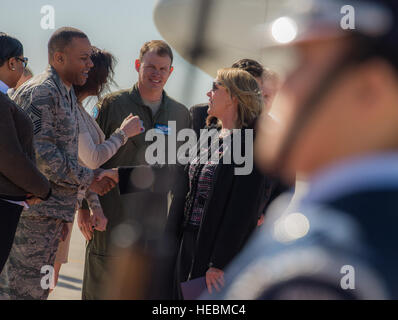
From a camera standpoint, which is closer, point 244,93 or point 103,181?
point 244,93

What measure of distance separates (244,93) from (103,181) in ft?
3.23

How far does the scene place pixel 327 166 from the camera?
0.50 meters

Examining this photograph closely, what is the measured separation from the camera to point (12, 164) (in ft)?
6.39

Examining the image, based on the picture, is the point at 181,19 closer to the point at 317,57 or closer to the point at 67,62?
the point at 67,62

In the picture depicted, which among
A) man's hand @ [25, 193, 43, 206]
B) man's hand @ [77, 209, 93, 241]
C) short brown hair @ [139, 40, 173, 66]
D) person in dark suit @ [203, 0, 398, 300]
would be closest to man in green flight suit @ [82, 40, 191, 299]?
short brown hair @ [139, 40, 173, 66]

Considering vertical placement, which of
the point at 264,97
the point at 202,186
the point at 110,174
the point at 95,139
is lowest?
the point at 202,186

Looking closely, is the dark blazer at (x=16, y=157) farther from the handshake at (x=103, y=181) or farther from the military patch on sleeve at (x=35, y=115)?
the handshake at (x=103, y=181)

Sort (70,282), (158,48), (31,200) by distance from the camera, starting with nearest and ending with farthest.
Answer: (31,200), (158,48), (70,282)

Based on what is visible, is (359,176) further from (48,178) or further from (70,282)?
(70,282)

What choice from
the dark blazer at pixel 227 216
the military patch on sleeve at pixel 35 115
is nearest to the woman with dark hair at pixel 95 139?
the military patch on sleeve at pixel 35 115

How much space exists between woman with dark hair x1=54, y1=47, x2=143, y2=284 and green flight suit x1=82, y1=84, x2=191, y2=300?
0.14 metres

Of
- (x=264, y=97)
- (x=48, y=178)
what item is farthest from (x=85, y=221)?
(x=264, y=97)

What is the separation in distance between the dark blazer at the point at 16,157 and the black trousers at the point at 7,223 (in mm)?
41

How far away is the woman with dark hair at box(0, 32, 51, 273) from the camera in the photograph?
1929 millimetres
